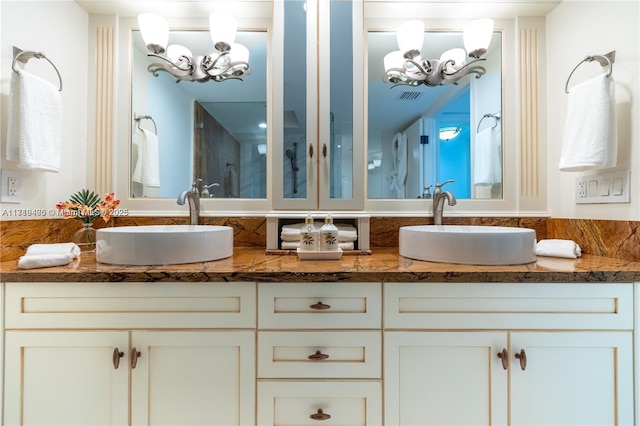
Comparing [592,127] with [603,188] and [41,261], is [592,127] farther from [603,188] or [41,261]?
[41,261]

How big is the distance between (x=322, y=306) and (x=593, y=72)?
1.44 meters

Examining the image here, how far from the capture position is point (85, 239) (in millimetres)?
1286

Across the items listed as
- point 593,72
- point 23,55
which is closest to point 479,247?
point 593,72

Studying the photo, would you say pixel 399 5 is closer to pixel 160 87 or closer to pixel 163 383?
pixel 160 87

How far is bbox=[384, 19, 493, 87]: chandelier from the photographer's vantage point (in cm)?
139

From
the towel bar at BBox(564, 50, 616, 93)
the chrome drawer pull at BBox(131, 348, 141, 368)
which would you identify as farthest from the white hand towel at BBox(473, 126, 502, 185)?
the chrome drawer pull at BBox(131, 348, 141, 368)

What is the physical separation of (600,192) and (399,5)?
121 centimetres

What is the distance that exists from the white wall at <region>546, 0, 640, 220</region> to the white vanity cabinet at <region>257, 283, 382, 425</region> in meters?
1.04

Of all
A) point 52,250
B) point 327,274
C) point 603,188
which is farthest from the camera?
point 603,188

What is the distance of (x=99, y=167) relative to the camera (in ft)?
4.78

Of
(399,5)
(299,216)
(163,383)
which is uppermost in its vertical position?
(399,5)

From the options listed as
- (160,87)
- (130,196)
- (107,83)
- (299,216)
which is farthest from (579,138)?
(107,83)

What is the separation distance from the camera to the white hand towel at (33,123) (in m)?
1.07

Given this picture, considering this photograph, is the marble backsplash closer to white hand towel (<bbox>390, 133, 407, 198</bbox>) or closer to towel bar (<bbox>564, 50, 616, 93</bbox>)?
white hand towel (<bbox>390, 133, 407, 198</bbox>)
